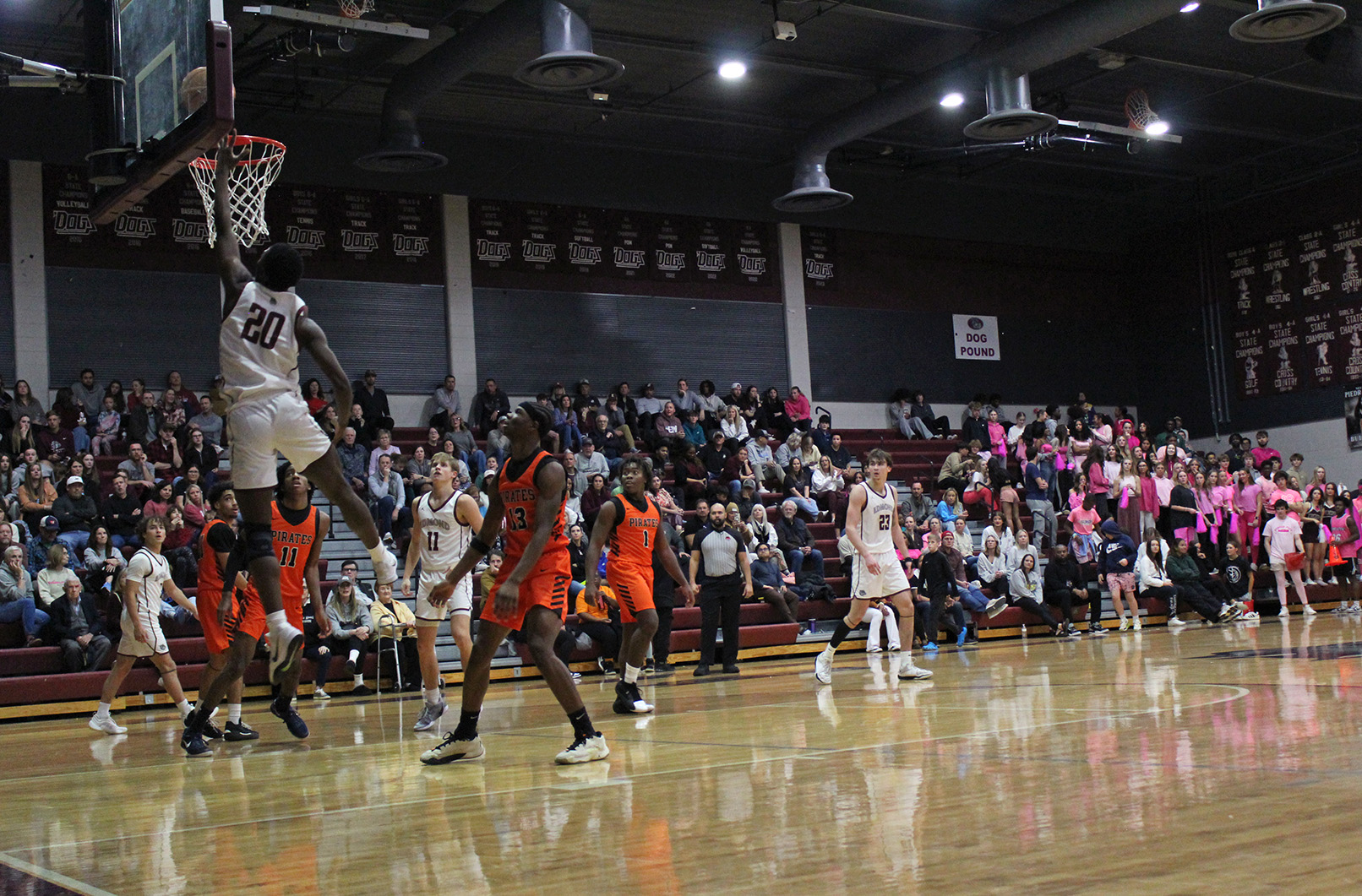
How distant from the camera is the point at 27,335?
66.4 ft

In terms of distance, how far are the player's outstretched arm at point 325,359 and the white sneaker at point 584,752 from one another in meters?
1.95

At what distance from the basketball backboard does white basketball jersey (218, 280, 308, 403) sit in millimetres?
988

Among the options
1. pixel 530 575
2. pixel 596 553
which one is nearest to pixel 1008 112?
pixel 596 553

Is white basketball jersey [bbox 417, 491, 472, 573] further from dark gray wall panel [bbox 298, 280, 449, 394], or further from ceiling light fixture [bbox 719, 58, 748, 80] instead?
ceiling light fixture [bbox 719, 58, 748, 80]

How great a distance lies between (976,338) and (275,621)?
24982 mm

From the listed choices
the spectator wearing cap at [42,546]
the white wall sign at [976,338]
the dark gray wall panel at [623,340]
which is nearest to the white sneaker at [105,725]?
the spectator wearing cap at [42,546]

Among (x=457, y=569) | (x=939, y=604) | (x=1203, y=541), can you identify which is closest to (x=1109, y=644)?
(x=939, y=604)

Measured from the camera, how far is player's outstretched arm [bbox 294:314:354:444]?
6551mm

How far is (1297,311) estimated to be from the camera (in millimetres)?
28547

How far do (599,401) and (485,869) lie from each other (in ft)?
67.1

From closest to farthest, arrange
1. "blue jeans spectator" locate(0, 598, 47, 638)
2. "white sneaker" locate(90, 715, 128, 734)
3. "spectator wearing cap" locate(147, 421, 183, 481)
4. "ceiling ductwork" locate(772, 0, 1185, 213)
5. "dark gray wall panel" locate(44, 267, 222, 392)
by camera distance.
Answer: "white sneaker" locate(90, 715, 128, 734) → "blue jeans spectator" locate(0, 598, 47, 638) → "spectator wearing cap" locate(147, 421, 183, 481) → "ceiling ductwork" locate(772, 0, 1185, 213) → "dark gray wall panel" locate(44, 267, 222, 392)

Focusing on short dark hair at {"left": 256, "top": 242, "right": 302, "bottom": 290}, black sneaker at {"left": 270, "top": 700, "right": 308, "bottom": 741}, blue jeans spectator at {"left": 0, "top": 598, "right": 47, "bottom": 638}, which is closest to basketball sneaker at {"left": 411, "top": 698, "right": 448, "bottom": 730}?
black sneaker at {"left": 270, "top": 700, "right": 308, "bottom": 741}

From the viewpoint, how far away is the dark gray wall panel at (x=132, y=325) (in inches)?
811

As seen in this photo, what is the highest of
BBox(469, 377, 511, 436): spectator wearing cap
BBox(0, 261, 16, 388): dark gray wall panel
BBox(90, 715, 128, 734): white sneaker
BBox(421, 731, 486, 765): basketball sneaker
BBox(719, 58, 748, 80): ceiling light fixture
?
BBox(719, 58, 748, 80): ceiling light fixture
